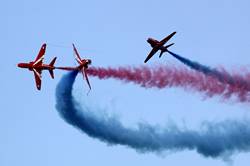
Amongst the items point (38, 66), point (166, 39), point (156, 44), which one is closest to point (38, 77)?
point (38, 66)

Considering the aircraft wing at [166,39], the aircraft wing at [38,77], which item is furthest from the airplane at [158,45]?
the aircraft wing at [38,77]

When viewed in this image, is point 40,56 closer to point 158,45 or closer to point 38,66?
point 38,66

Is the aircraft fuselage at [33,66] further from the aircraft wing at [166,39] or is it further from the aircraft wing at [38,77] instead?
the aircraft wing at [166,39]

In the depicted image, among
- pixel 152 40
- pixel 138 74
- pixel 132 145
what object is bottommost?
pixel 132 145

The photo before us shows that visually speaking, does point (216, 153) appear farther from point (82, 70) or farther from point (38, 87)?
point (38, 87)

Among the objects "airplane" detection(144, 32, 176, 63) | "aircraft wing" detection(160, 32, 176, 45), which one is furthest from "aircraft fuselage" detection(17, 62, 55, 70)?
"aircraft wing" detection(160, 32, 176, 45)

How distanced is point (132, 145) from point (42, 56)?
1499 centimetres

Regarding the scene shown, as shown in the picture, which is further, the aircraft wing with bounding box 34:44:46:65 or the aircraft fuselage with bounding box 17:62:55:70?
the aircraft wing with bounding box 34:44:46:65

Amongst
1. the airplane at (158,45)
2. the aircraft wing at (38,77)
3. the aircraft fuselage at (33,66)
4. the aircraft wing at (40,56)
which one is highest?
the airplane at (158,45)

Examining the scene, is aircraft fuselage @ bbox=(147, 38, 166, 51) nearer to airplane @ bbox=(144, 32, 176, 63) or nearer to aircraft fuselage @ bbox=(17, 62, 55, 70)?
airplane @ bbox=(144, 32, 176, 63)

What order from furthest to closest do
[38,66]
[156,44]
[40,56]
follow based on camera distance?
1. [40,56]
2. [38,66]
3. [156,44]

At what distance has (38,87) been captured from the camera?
4766cm

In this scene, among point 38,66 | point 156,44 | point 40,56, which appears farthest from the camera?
point 40,56

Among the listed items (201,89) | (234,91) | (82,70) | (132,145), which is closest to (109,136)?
(132,145)
